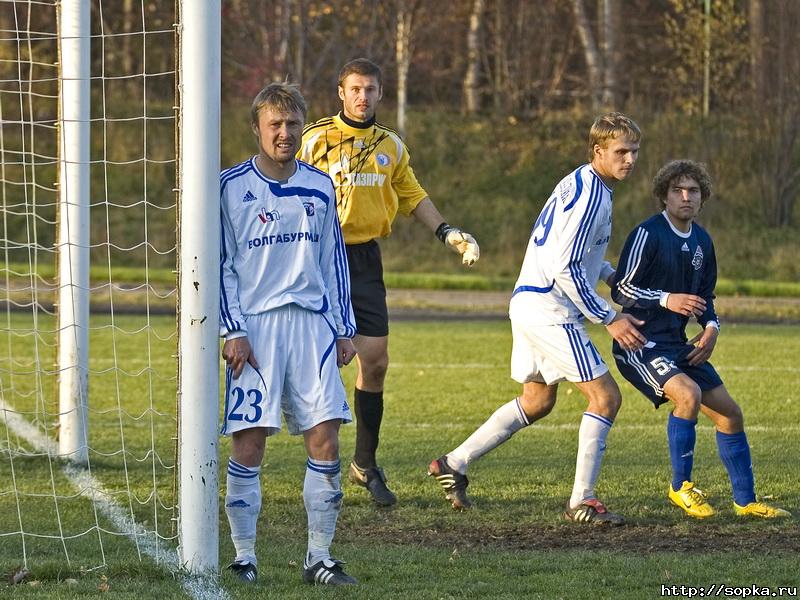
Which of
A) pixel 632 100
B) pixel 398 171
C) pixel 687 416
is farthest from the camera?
pixel 632 100

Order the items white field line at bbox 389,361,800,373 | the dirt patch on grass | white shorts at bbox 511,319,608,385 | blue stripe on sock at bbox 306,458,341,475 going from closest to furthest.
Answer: blue stripe on sock at bbox 306,458,341,475
the dirt patch on grass
white shorts at bbox 511,319,608,385
white field line at bbox 389,361,800,373

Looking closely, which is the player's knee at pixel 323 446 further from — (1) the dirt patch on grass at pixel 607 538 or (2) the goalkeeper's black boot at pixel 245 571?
(1) the dirt patch on grass at pixel 607 538

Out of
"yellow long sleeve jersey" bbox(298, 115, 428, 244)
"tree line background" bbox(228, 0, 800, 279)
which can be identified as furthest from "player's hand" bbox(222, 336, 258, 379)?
"tree line background" bbox(228, 0, 800, 279)

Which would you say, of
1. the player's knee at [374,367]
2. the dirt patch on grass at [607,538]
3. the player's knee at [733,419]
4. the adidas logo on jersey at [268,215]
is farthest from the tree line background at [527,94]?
the adidas logo on jersey at [268,215]

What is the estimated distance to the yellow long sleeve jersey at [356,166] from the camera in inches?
283

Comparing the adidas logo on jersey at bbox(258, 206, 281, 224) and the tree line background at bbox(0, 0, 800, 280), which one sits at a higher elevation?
the tree line background at bbox(0, 0, 800, 280)

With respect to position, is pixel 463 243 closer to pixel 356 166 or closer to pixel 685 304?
pixel 356 166

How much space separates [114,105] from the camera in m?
30.2

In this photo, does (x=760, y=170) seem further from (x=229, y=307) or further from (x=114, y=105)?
(x=229, y=307)

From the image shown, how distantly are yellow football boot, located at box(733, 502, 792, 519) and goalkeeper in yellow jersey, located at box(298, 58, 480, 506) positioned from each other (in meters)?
1.83

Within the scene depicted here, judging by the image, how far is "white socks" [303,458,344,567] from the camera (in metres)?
5.12

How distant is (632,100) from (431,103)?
222 inches

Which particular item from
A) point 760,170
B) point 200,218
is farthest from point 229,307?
point 760,170

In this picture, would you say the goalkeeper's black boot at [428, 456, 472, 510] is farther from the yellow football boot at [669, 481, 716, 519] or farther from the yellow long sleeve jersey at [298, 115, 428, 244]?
the yellow long sleeve jersey at [298, 115, 428, 244]
